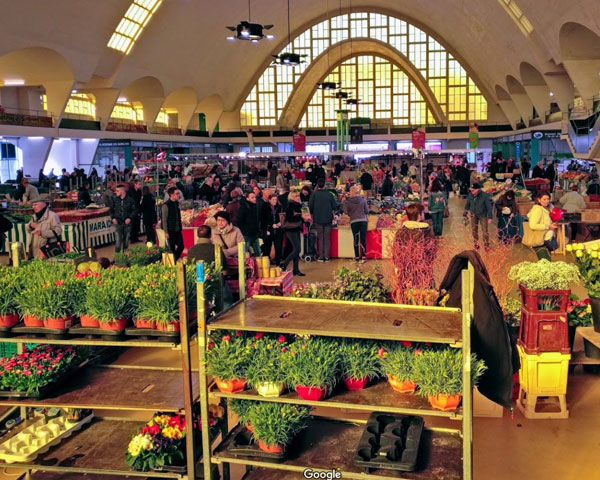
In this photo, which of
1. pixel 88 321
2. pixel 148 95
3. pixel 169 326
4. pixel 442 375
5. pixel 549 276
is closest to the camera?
pixel 442 375

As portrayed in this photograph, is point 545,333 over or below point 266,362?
below

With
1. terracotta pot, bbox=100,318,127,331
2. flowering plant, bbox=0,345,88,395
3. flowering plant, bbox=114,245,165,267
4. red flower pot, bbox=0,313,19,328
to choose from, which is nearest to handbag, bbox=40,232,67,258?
flowering plant, bbox=114,245,165,267

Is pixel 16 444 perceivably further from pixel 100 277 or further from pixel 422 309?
pixel 422 309

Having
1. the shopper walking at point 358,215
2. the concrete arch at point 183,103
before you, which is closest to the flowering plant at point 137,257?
the shopper walking at point 358,215

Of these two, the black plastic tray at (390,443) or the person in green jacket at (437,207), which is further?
the person in green jacket at (437,207)

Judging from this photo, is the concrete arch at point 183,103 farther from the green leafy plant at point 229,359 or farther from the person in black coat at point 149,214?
the green leafy plant at point 229,359

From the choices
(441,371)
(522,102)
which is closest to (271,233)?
(441,371)

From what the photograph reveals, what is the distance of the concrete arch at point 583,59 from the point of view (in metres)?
24.8

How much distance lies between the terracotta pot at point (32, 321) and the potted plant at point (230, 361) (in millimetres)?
956

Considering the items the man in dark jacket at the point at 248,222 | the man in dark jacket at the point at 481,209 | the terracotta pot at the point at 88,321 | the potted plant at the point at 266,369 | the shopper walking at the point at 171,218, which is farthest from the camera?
the man in dark jacket at the point at 481,209

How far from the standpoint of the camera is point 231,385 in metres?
3.54

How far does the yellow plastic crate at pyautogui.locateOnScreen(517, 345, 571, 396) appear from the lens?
5.16 metres

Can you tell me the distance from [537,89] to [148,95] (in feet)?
68.1

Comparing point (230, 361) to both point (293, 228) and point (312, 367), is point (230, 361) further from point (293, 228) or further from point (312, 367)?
point (293, 228)
